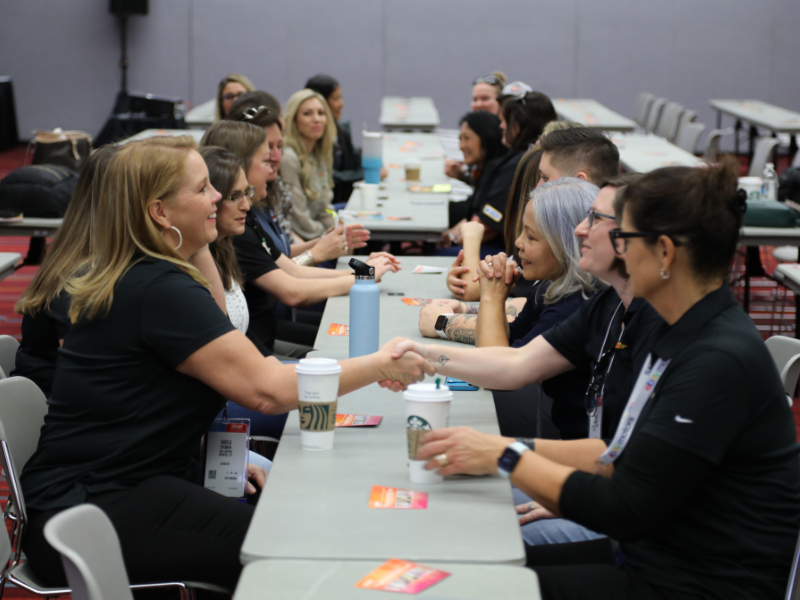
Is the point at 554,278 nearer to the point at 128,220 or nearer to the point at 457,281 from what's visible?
the point at 457,281

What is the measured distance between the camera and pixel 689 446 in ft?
4.37

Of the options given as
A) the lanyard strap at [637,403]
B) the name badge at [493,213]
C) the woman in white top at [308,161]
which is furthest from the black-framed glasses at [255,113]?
the lanyard strap at [637,403]

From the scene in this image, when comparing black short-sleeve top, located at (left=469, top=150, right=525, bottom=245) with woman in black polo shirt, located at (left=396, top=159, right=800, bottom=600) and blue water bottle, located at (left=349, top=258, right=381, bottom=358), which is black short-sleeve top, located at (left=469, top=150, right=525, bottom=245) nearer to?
blue water bottle, located at (left=349, top=258, right=381, bottom=358)

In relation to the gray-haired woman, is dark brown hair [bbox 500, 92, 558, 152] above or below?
above

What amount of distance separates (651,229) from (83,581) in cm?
108

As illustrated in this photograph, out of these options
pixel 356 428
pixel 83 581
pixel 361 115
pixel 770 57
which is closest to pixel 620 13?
pixel 770 57

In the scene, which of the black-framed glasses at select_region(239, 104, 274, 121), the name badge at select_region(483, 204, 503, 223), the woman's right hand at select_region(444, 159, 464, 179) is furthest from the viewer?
the woman's right hand at select_region(444, 159, 464, 179)

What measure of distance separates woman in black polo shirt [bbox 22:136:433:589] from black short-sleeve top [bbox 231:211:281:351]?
4.07 feet

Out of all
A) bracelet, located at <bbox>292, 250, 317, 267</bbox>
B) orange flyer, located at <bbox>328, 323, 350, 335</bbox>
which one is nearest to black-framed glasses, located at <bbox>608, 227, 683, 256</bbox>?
orange flyer, located at <bbox>328, 323, 350, 335</bbox>

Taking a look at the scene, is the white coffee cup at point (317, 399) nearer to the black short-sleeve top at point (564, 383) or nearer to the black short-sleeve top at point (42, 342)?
the black short-sleeve top at point (564, 383)

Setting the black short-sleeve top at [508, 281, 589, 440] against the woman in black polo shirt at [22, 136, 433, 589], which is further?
the black short-sleeve top at [508, 281, 589, 440]

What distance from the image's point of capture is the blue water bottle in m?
2.18

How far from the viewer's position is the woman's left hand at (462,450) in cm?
150

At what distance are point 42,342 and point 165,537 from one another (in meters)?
0.96
